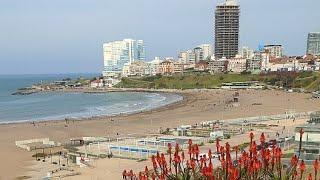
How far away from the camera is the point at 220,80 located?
119875mm

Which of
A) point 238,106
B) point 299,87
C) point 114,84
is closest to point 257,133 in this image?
point 238,106

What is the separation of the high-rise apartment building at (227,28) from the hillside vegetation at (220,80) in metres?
52.7

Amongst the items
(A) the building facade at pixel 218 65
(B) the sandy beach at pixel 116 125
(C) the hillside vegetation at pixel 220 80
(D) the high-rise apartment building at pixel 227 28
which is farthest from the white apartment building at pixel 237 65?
(B) the sandy beach at pixel 116 125

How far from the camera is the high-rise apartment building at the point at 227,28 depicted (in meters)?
185

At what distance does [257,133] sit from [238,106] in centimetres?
3187

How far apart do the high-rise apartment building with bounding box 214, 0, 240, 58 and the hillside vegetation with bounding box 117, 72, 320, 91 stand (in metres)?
52.7

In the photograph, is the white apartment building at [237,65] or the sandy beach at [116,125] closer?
the sandy beach at [116,125]

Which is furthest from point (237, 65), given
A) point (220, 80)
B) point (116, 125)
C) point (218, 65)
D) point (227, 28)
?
point (116, 125)

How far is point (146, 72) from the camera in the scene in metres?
179

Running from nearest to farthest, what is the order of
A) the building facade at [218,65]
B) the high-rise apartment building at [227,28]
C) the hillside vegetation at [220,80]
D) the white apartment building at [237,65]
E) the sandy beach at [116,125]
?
the sandy beach at [116,125]
the hillside vegetation at [220,80]
the white apartment building at [237,65]
the building facade at [218,65]
the high-rise apartment building at [227,28]

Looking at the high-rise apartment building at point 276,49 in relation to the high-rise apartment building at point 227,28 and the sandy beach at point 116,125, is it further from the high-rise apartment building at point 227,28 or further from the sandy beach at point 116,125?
the sandy beach at point 116,125

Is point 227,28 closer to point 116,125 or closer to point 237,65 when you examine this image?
point 237,65

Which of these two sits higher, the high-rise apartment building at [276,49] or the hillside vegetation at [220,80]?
the high-rise apartment building at [276,49]

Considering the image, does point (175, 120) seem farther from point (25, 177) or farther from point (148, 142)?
point (25, 177)
